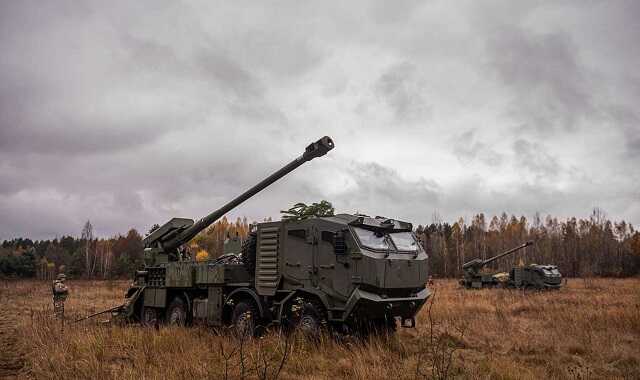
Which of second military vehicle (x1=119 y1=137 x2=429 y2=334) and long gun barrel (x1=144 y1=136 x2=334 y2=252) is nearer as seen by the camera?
second military vehicle (x1=119 y1=137 x2=429 y2=334)

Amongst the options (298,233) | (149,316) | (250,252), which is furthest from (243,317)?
(149,316)

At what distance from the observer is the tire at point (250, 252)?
38.2 feet

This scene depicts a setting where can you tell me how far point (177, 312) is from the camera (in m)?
13.0

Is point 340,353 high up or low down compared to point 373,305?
down

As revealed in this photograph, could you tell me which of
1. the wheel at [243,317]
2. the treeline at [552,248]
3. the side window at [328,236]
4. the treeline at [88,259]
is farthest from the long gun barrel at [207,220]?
the treeline at [552,248]

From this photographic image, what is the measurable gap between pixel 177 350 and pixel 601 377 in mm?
6504

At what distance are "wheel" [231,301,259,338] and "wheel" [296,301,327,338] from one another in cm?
118

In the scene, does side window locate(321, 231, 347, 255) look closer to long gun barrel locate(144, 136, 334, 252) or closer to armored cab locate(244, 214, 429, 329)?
armored cab locate(244, 214, 429, 329)

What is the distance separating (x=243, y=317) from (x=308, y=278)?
203 centimetres

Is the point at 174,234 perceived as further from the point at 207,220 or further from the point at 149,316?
the point at 149,316

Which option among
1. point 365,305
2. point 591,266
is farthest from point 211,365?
point 591,266

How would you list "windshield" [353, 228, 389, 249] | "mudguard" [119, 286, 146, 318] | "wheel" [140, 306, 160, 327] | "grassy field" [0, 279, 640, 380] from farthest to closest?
"mudguard" [119, 286, 146, 318] < "wheel" [140, 306, 160, 327] < "windshield" [353, 228, 389, 249] < "grassy field" [0, 279, 640, 380]

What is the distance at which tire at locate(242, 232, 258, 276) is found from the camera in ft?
38.2

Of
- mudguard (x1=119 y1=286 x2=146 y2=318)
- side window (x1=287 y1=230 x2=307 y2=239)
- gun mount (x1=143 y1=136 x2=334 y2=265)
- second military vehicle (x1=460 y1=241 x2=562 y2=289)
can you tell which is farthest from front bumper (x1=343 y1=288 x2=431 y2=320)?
second military vehicle (x1=460 y1=241 x2=562 y2=289)
